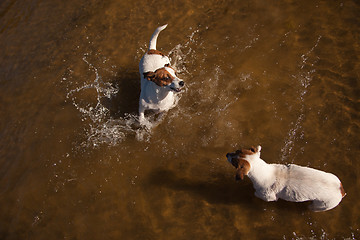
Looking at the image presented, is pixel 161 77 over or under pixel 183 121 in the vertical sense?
over

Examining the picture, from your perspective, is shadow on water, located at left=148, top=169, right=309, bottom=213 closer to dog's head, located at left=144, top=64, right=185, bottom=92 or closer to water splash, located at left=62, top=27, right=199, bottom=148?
water splash, located at left=62, top=27, right=199, bottom=148

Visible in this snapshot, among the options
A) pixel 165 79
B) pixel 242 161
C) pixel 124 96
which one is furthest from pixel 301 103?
pixel 124 96

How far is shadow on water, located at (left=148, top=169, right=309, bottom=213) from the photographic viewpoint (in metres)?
3.62

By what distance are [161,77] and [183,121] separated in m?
1.16

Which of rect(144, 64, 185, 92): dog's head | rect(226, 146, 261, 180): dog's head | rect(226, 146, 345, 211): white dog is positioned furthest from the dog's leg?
rect(144, 64, 185, 92): dog's head

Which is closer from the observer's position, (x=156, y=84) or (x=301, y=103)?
(x=156, y=84)

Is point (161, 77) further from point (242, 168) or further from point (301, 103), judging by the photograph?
point (301, 103)

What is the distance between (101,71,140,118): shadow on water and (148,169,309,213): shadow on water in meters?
1.35

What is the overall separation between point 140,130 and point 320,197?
2878mm

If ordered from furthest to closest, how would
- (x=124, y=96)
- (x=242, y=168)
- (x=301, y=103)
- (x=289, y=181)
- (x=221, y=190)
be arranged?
(x=124, y=96), (x=301, y=103), (x=221, y=190), (x=289, y=181), (x=242, y=168)

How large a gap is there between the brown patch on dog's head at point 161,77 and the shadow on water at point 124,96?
1.28 meters

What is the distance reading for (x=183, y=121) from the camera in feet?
14.6

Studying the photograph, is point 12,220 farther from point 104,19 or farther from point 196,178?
point 104,19

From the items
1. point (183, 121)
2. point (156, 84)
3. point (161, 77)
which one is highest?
point (161, 77)
